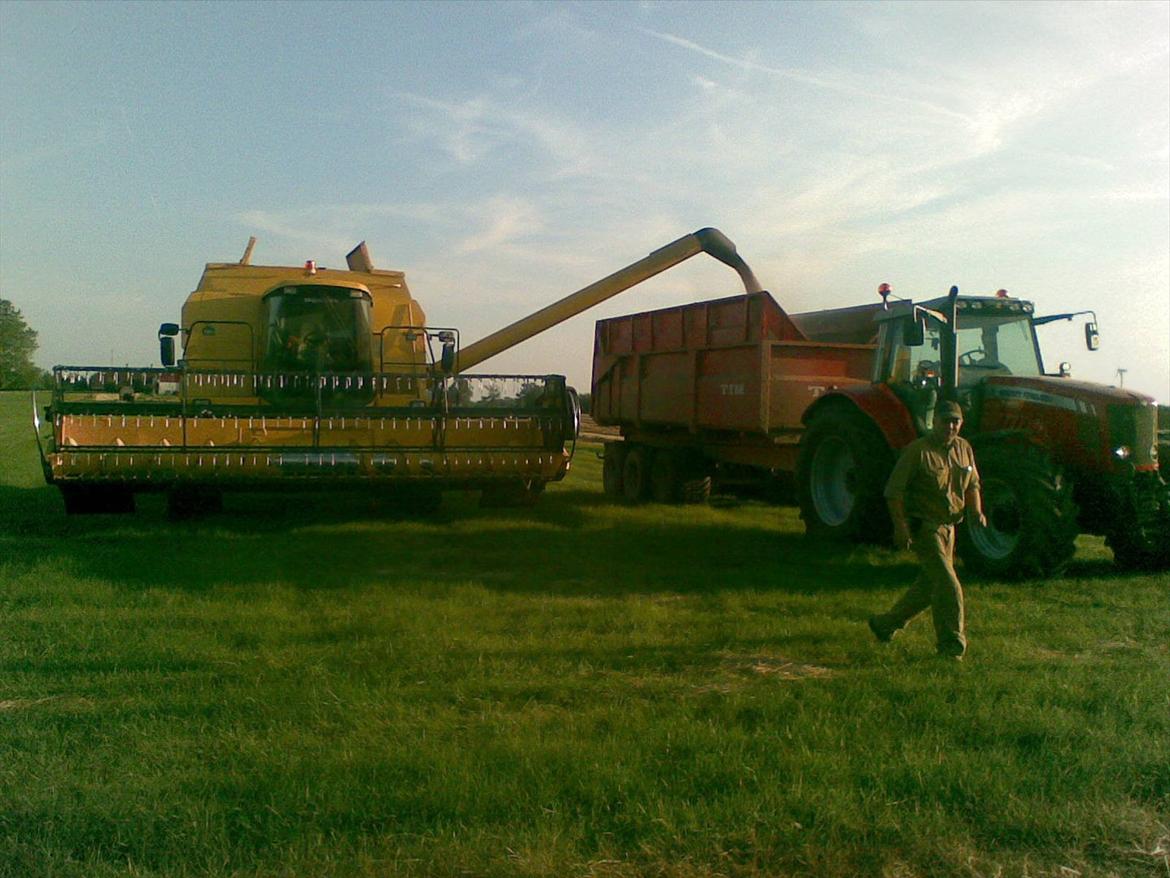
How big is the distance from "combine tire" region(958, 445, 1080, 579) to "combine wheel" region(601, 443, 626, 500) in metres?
8.18

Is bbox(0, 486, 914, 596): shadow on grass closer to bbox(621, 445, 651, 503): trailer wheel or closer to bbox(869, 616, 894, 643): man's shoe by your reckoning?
bbox(869, 616, 894, 643): man's shoe

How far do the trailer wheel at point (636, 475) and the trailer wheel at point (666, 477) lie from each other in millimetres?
183

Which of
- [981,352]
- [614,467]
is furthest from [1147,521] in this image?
[614,467]

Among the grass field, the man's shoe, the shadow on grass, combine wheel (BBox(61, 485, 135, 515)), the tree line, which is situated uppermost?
the tree line

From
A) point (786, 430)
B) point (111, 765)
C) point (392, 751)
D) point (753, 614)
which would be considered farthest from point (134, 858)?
point (786, 430)

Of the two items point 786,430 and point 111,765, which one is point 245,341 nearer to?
point 786,430

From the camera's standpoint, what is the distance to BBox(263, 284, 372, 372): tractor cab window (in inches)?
536

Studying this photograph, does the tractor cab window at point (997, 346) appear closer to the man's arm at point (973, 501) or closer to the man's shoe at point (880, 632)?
the man's arm at point (973, 501)

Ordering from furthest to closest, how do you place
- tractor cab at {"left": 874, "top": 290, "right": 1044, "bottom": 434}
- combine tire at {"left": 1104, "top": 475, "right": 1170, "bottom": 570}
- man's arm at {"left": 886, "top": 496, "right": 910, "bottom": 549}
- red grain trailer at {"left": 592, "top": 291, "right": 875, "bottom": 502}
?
red grain trailer at {"left": 592, "top": 291, "right": 875, "bottom": 502} → tractor cab at {"left": 874, "top": 290, "right": 1044, "bottom": 434} → combine tire at {"left": 1104, "top": 475, "right": 1170, "bottom": 570} → man's arm at {"left": 886, "top": 496, "right": 910, "bottom": 549}

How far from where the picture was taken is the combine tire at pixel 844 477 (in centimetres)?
1020

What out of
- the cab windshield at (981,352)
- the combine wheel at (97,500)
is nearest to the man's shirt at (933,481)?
the cab windshield at (981,352)

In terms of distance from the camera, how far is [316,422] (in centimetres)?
1187

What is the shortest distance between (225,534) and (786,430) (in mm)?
6356

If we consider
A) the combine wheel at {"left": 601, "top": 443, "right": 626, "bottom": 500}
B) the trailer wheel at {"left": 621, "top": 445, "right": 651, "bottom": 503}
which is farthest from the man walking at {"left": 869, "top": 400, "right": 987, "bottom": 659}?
the combine wheel at {"left": 601, "top": 443, "right": 626, "bottom": 500}
